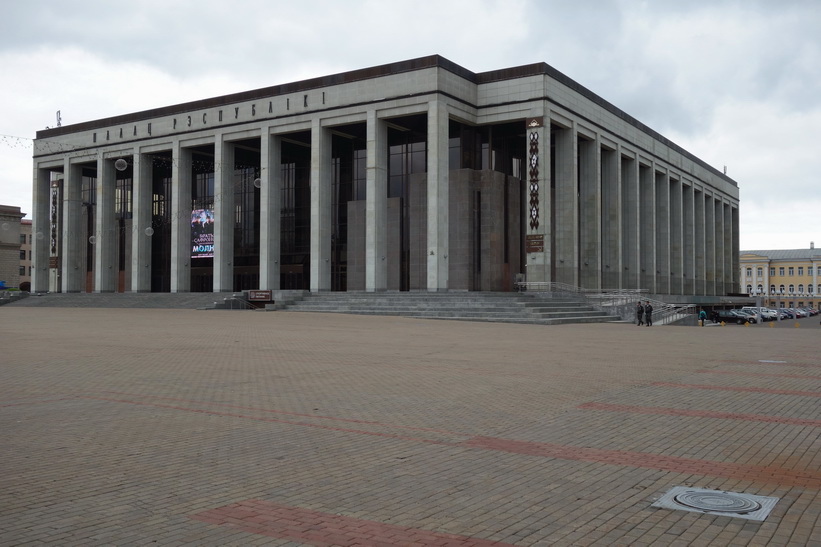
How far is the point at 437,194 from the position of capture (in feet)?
160

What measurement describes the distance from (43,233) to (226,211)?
22.3 metres

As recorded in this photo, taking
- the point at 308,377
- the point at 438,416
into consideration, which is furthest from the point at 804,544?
the point at 308,377

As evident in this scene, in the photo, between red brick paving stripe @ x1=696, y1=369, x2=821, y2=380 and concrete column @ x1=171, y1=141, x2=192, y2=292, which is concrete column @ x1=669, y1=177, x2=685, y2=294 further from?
red brick paving stripe @ x1=696, y1=369, x2=821, y2=380

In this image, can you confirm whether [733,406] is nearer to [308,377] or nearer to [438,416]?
[438,416]

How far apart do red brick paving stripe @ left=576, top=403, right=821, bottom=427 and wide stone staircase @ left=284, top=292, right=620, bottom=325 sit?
25844 mm

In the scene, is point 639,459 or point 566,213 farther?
point 566,213

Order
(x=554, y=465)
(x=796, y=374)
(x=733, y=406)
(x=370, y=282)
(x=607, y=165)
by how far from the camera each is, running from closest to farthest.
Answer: (x=554, y=465)
(x=733, y=406)
(x=796, y=374)
(x=370, y=282)
(x=607, y=165)

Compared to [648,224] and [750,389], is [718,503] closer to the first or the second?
[750,389]

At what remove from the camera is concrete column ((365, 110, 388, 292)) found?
51.1 metres

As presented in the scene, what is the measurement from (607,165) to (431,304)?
27.5m

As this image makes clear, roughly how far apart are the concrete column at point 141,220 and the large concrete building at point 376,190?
0.57 feet

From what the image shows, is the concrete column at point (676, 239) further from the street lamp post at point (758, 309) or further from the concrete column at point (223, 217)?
the concrete column at point (223, 217)

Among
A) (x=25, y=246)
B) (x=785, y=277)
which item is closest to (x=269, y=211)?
(x=25, y=246)

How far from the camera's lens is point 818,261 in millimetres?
154250
